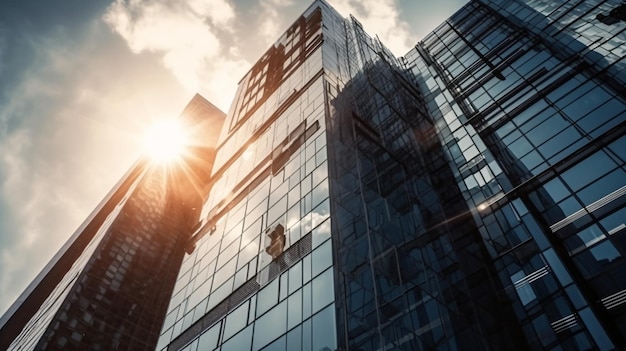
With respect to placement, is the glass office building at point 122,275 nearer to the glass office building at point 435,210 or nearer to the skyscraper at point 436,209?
the skyscraper at point 436,209

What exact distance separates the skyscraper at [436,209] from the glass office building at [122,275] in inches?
529

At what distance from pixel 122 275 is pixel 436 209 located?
41.2 meters

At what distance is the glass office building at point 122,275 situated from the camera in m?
44.0

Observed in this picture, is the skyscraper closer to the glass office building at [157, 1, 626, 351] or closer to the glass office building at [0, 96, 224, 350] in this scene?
the glass office building at [157, 1, 626, 351]

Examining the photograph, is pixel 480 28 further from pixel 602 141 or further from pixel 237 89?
pixel 237 89

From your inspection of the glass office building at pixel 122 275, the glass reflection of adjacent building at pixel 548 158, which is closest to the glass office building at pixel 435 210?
the glass reflection of adjacent building at pixel 548 158

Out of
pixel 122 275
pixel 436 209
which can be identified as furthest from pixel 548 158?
pixel 122 275

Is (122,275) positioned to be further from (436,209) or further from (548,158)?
(548,158)

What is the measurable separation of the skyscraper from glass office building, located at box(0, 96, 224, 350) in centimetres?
1344

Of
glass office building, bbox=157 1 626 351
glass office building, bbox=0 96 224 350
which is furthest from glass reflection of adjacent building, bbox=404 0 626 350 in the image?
glass office building, bbox=0 96 224 350

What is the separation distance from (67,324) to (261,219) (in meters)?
31.9

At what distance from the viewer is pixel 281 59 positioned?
155 ft

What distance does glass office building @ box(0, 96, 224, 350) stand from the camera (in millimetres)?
44031

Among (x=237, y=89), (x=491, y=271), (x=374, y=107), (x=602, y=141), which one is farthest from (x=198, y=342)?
(x=237, y=89)
